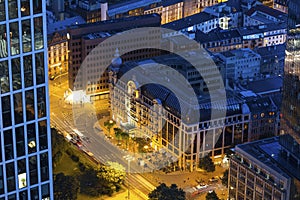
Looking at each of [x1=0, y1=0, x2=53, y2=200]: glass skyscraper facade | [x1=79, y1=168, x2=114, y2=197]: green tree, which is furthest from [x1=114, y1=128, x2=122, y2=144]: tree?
[x1=0, y1=0, x2=53, y2=200]: glass skyscraper facade

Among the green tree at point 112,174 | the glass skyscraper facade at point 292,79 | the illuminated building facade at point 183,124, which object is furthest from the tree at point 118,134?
the glass skyscraper facade at point 292,79

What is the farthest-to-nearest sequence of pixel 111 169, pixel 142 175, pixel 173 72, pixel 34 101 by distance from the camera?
pixel 173 72
pixel 142 175
pixel 111 169
pixel 34 101

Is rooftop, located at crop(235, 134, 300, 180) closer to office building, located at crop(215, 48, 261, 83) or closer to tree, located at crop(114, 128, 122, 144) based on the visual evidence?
tree, located at crop(114, 128, 122, 144)

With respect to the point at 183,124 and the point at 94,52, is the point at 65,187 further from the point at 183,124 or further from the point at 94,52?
the point at 94,52

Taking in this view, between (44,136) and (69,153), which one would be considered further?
(69,153)

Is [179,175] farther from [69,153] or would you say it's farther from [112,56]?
[112,56]

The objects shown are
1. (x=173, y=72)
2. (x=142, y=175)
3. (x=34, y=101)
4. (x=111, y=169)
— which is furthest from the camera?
(x=173, y=72)

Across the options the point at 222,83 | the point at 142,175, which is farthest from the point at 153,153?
the point at 222,83

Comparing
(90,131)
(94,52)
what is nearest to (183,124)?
(90,131)

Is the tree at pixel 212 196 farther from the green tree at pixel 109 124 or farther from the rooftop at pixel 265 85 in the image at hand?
the rooftop at pixel 265 85
